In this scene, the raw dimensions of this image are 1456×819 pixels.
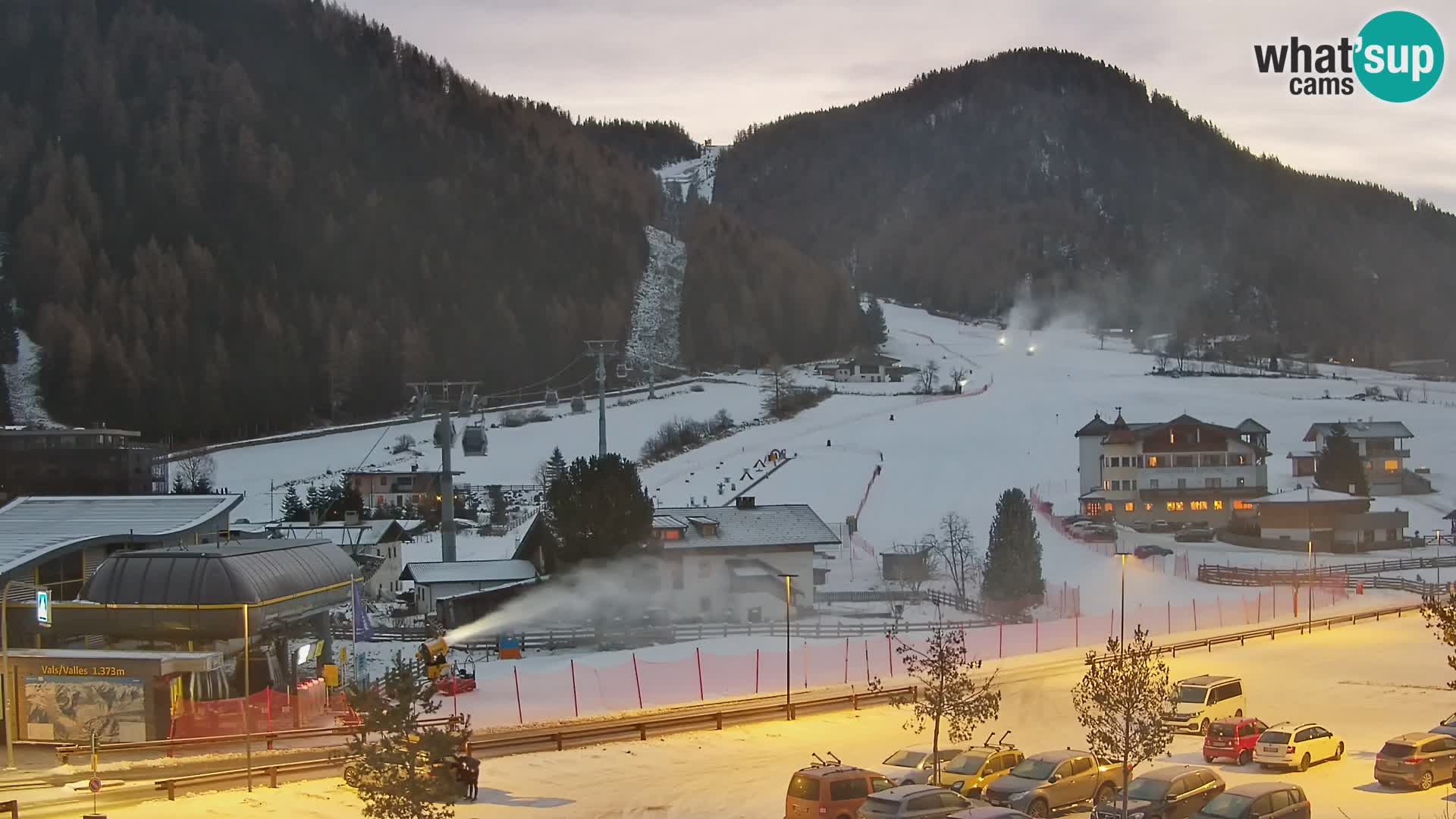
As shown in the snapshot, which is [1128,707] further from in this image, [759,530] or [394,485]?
[394,485]

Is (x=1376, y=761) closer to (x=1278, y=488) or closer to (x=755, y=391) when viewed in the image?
(x=1278, y=488)

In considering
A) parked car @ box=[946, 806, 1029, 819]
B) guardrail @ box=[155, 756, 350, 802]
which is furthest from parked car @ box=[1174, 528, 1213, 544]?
parked car @ box=[946, 806, 1029, 819]

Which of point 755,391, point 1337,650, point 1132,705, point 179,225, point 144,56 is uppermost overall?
point 144,56

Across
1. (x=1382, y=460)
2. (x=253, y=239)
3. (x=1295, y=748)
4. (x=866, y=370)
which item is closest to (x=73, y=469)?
(x=1295, y=748)

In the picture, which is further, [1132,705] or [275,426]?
[275,426]

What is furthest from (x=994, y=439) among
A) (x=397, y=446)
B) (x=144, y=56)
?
(x=144, y=56)

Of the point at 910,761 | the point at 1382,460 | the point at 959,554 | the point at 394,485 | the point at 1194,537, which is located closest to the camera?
the point at 910,761

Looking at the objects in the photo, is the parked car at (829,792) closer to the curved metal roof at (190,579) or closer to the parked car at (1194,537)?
the curved metal roof at (190,579)

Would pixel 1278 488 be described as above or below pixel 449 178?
below
